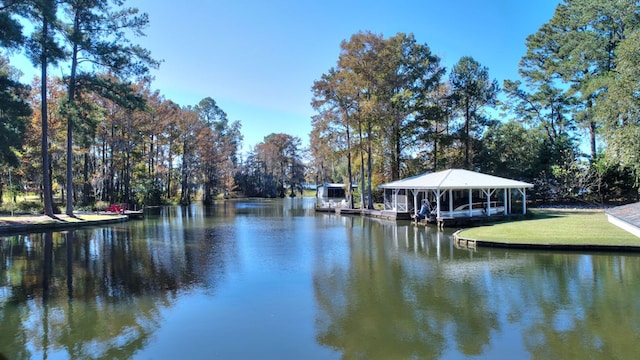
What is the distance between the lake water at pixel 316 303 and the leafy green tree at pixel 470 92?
24.1 metres

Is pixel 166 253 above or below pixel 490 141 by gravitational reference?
below

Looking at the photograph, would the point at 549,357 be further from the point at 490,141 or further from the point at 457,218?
the point at 490,141

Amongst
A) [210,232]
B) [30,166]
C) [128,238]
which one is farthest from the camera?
[30,166]

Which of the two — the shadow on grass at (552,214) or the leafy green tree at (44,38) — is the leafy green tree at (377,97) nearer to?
the shadow on grass at (552,214)

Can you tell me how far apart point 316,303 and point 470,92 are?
31485 mm

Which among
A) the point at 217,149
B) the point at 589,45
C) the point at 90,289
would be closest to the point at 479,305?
the point at 90,289

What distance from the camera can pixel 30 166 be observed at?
30.8m

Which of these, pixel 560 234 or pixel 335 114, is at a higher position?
pixel 335 114

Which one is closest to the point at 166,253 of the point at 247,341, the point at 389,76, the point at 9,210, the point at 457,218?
A: the point at 247,341

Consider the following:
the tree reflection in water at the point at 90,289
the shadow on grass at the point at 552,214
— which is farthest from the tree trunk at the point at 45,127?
the shadow on grass at the point at 552,214

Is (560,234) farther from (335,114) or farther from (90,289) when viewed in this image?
(335,114)

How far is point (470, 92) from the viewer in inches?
1369

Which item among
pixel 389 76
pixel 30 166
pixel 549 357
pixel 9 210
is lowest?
pixel 549 357

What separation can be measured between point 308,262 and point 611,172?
27.3 m
